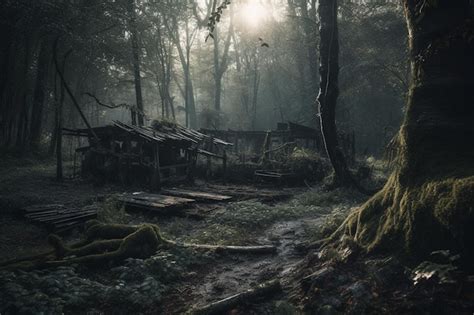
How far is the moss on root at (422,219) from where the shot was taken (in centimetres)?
360

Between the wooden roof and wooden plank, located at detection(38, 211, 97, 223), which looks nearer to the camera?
wooden plank, located at detection(38, 211, 97, 223)

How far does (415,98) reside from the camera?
5133mm

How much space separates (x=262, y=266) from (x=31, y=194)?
35.7 feet

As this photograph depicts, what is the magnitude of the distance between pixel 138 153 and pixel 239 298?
548 inches

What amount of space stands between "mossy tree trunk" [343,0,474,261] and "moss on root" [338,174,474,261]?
0.01 meters

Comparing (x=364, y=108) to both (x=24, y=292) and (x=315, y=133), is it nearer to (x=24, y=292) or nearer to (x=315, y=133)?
(x=315, y=133)

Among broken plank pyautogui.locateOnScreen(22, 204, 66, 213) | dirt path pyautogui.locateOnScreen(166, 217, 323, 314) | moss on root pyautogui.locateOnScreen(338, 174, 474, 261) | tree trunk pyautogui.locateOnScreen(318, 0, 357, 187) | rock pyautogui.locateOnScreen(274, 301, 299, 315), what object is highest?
tree trunk pyautogui.locateOnScreen(318, 0, 357, 187)

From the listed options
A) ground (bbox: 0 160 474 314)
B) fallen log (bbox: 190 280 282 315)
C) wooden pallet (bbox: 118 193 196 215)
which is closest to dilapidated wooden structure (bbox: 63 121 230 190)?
wooden pallet (bbox: 118 193 196 215)

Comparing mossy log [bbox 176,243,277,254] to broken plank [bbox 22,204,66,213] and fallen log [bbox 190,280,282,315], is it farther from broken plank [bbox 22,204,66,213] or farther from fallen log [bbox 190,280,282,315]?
broken plank [bbox 22,204,66,213]

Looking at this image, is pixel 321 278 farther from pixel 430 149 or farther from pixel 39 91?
pixel 39 91

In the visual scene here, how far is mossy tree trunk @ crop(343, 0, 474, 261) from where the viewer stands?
3980 millimetres

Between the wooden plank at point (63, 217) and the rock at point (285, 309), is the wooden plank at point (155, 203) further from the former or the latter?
the rock at point (285, 309)

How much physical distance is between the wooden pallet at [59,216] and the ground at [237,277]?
0.27 m

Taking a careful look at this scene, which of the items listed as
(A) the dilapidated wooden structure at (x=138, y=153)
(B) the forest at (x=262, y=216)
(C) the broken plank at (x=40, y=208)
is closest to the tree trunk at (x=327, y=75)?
(B) the forest at (x=262, y=216)
